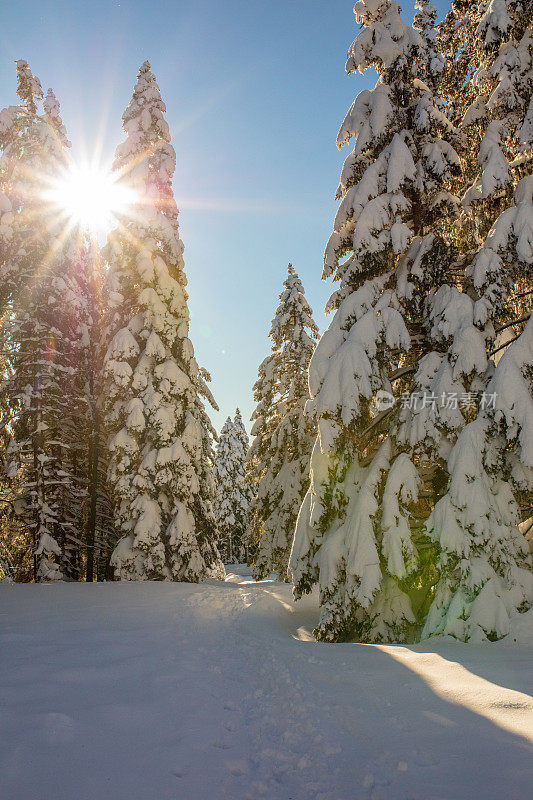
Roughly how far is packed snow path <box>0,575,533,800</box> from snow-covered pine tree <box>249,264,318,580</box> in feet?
36.8

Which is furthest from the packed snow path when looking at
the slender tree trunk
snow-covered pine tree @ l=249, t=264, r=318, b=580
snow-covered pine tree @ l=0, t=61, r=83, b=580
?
snow-covered pine tree @ l=249, t=264, r=318, b=580

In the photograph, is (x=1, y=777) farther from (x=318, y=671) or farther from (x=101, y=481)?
(x=101, y=481)

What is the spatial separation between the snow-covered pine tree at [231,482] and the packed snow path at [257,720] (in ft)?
126

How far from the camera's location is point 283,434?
64.0ft

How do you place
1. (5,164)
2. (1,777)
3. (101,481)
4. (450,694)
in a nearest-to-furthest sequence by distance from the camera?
(1,777) → (450,694) → (5,164) → (101,481)

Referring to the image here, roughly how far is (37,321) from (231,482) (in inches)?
1269

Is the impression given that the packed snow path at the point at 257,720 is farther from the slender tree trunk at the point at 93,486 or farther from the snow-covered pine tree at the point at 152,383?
the slender tree trunk at the point at 93,486

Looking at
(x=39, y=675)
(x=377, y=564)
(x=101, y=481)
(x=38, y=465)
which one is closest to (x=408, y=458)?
(x=377, y=564)

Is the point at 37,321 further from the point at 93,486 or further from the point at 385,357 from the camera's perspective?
the point at 385,357

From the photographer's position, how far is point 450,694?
4.82 m

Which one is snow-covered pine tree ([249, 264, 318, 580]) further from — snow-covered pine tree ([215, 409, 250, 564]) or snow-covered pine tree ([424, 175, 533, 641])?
snow-covered pine tree ([215, 409, 250, 564])

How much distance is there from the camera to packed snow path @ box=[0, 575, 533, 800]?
3.29m

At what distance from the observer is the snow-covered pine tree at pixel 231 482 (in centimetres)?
4594

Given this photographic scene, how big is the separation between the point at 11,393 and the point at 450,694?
15551 mm
